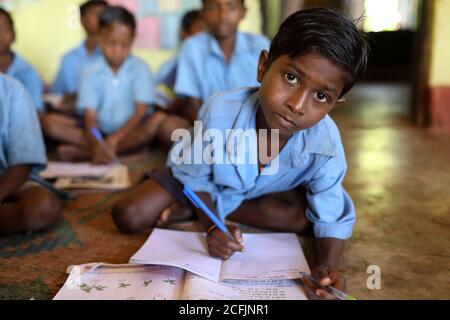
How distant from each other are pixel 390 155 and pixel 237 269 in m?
1.34

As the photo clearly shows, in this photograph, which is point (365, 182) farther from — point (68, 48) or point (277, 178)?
point (68, 48)

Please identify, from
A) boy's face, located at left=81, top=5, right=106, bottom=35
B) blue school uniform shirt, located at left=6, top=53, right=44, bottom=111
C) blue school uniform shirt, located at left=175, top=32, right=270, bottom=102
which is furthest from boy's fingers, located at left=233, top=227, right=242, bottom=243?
boy's face, located at left=81, top=5, right=106, bottom=35

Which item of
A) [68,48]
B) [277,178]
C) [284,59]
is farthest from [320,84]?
[68,48]

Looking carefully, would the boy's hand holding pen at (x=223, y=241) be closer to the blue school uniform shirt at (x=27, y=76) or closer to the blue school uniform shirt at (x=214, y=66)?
the blue school uniform shirt at (x=214, y=66)

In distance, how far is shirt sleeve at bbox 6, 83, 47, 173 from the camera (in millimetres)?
1221

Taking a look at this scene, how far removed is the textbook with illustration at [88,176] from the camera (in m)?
1.58

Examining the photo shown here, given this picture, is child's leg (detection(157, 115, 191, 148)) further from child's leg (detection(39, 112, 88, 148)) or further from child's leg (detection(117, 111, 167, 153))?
child's leg (detection(39, 112, 88, 148))

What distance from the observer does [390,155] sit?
81.7 inches

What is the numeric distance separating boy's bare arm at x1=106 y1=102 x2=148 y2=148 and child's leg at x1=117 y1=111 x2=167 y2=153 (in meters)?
0.02

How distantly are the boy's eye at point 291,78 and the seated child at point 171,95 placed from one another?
1.14m

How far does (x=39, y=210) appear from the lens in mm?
1199

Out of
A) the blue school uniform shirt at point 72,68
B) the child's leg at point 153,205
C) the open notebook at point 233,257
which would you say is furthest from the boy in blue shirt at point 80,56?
the open notebook at point 233,257

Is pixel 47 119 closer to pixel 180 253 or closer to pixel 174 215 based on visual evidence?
pixel 174 215

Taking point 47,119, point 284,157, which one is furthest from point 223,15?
point 284,157
